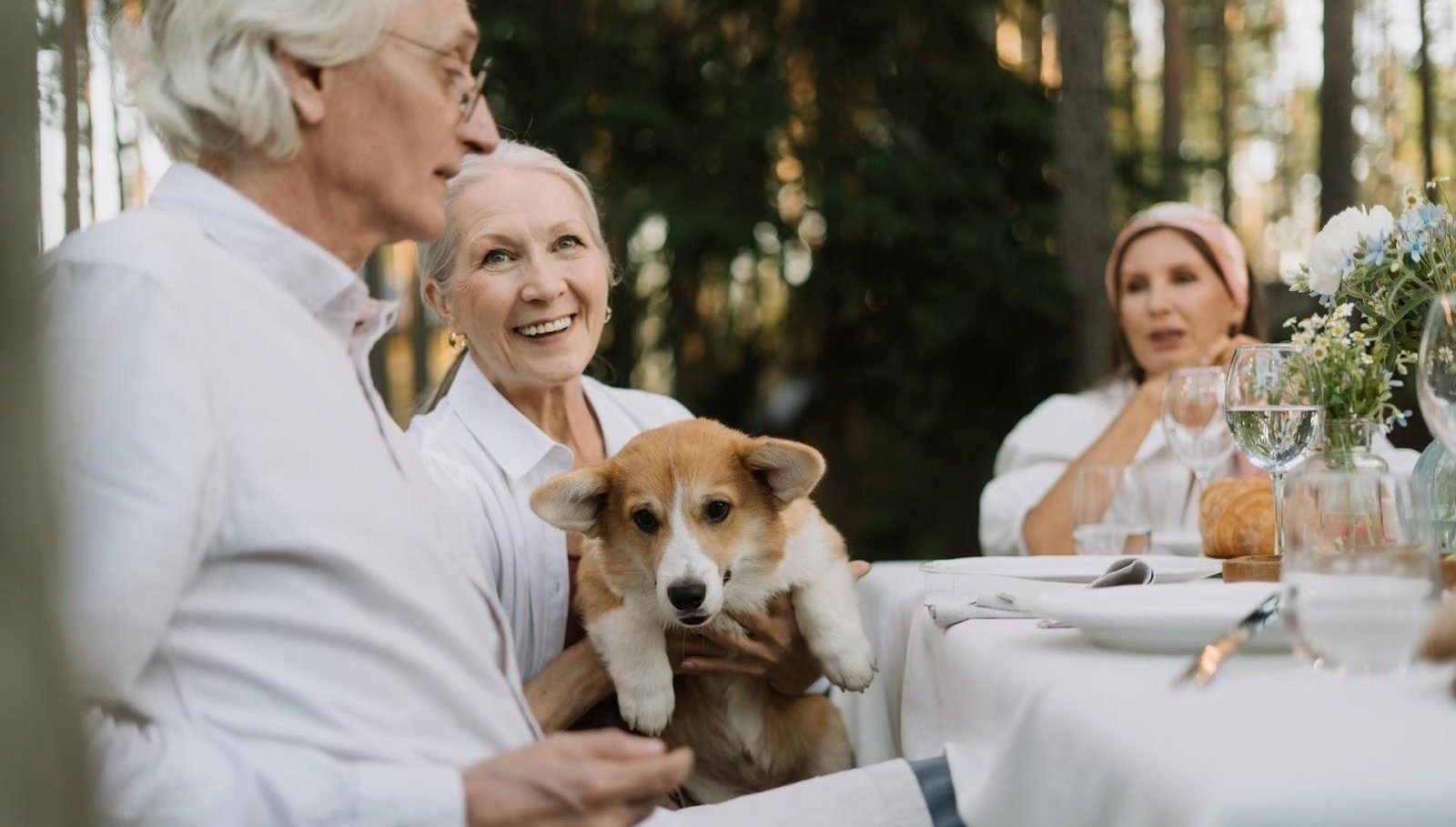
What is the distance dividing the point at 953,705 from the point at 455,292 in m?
1.23

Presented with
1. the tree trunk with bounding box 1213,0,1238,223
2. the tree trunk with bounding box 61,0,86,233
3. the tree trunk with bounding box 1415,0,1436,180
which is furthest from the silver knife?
the tree trunk with bounding box 1213,0,1238,223

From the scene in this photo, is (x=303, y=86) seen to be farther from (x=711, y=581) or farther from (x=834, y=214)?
(x=834, y=214)

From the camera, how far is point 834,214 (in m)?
7.04

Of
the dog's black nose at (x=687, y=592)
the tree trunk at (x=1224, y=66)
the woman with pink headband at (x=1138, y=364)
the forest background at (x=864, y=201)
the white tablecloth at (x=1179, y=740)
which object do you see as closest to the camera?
the white tablecloth at (x=1179, y=740)

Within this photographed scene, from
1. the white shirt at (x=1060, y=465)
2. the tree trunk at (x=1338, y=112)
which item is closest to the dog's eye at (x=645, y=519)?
the white shirt at (x=1060, y=465)

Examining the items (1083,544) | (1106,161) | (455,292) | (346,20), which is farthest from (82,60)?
(1106,161)

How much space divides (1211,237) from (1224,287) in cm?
13

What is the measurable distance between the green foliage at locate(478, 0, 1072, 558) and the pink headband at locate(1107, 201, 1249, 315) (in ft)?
9.68

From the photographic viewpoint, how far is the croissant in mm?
A: 2133

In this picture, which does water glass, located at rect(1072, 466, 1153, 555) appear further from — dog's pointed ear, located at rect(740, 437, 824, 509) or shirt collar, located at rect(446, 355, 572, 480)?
shirt collar, located at rect(446, 355, 572, 480)

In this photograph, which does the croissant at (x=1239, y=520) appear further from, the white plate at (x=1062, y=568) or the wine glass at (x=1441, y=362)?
the wine glass at (x=1441, y=362)

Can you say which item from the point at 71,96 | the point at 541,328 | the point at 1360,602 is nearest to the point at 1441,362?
the point at 1360,602

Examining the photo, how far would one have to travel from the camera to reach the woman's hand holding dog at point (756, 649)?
7.34 ft

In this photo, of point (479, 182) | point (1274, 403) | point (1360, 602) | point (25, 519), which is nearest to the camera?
point (25, 519)
